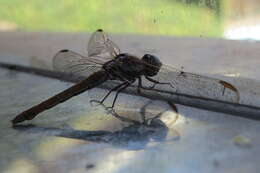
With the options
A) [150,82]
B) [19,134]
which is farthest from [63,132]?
[150,82]

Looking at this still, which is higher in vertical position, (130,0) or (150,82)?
(130,0)

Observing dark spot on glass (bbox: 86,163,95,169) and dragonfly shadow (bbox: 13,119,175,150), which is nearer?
dark spot on glass (bbox: 86,163,95,169)

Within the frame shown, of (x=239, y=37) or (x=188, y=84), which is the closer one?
(x=188, y=84)

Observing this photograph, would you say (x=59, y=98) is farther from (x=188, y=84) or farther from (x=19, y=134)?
(x=188, y=84)

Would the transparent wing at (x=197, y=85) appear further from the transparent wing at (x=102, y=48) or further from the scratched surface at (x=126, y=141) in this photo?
the transparent wing at (x=102, y=48)

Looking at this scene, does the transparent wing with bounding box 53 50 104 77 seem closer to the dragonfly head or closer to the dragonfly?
the dragonfly

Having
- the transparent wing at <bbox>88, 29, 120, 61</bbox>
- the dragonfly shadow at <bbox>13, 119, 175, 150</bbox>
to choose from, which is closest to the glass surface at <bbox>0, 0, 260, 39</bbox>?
the transparent wing at <bbox>88, 29, 120, 61</bbox>

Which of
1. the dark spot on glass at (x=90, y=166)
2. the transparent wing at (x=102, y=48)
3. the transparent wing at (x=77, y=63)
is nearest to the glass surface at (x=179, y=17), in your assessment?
the transparent wing at (x=102, y=48)

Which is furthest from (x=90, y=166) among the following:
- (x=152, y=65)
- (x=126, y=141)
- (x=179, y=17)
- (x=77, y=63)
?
(x=179, y=17)
